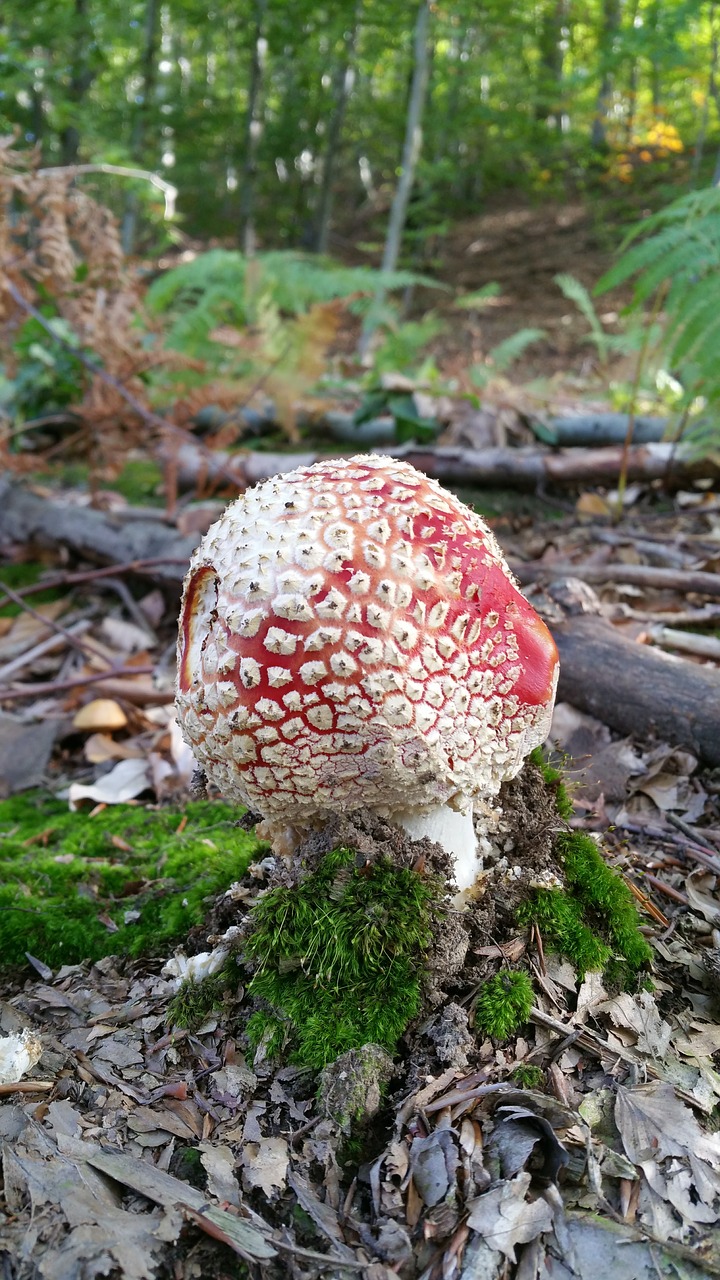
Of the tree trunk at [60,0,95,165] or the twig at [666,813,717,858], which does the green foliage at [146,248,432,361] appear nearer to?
the tree trunk at [60,0,95,165]

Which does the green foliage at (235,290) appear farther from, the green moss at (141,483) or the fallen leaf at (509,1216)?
the fallen leaf at (509,1216)

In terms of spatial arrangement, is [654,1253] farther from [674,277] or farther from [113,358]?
[113,358]

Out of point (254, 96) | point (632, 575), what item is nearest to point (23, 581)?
point (632, 575)

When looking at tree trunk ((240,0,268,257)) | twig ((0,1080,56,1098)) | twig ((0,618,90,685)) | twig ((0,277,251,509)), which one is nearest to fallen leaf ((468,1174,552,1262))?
twig ((0,1080,56,1098))

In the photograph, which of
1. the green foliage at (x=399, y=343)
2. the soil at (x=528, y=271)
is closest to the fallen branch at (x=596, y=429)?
the green foliage at (x=399, y=343)

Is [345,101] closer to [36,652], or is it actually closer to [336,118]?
[336,118]
